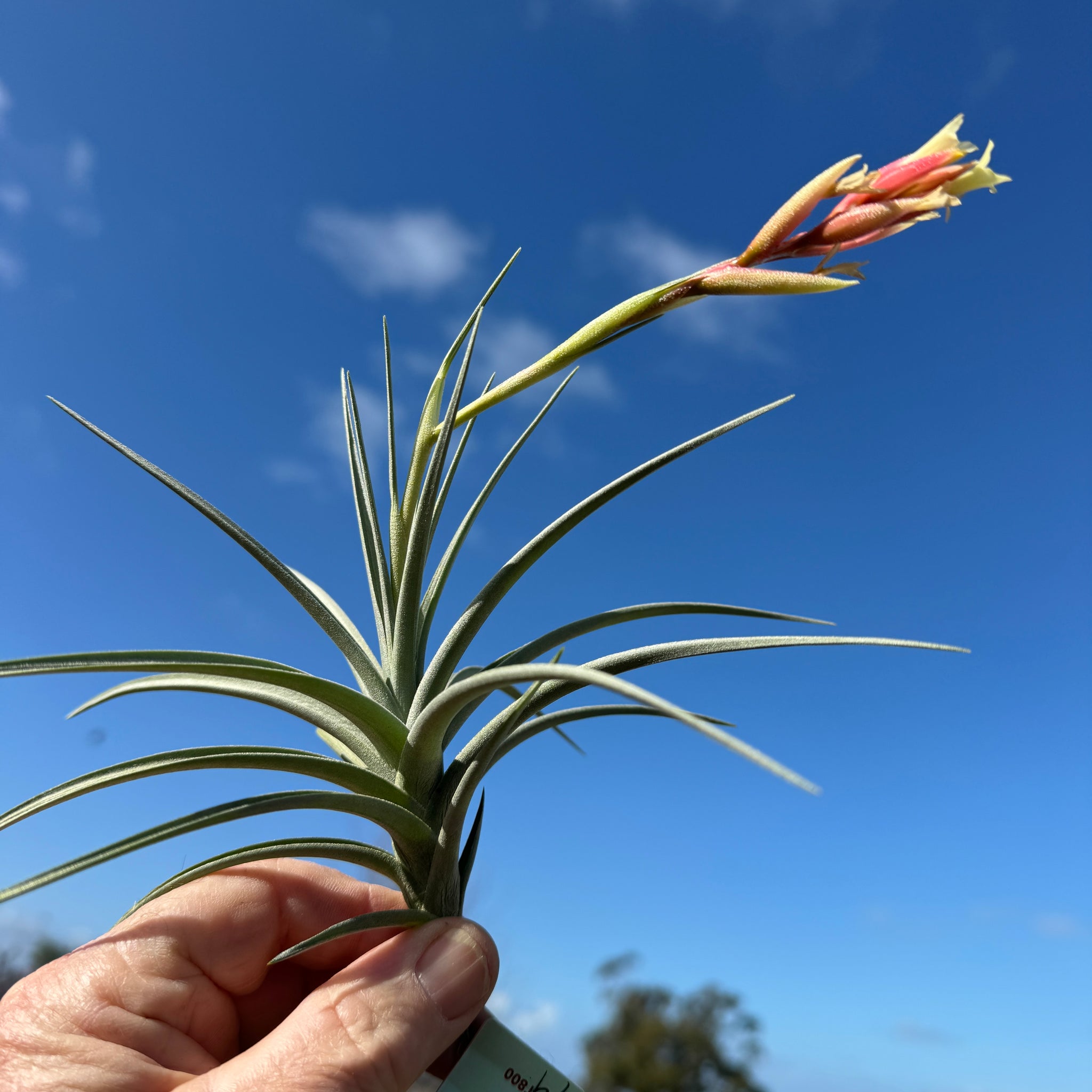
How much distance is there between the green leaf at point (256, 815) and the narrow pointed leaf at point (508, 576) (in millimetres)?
184

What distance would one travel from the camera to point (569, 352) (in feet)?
4.35

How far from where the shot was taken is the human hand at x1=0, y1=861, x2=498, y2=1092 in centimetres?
121

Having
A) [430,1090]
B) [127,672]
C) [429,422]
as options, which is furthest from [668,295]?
[430,1090]

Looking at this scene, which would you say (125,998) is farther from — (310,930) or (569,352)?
(569,352)

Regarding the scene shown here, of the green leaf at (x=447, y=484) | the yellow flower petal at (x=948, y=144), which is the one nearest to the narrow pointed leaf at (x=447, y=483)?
the green leaf at (x=447, y=484)

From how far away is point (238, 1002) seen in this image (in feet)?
5.29

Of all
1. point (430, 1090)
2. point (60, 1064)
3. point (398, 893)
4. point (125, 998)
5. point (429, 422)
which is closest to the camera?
point (60, 1064)

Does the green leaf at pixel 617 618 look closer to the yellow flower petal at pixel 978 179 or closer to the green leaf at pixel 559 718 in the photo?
the green leaf at pixel 559 718

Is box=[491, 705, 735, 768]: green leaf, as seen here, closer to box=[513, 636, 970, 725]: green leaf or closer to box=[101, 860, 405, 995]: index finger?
box=[513, 636, 970, 725]: green leaf

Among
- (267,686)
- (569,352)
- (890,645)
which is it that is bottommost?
(267,686)

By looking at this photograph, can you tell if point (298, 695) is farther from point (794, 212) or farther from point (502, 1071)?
point (794, 212)

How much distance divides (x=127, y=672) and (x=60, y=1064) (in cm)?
63

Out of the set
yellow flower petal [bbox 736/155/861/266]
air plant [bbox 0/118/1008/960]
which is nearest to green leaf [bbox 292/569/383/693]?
air plant [bbox 0/118/1008/960]

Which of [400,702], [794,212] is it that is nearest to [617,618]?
[400,702]
